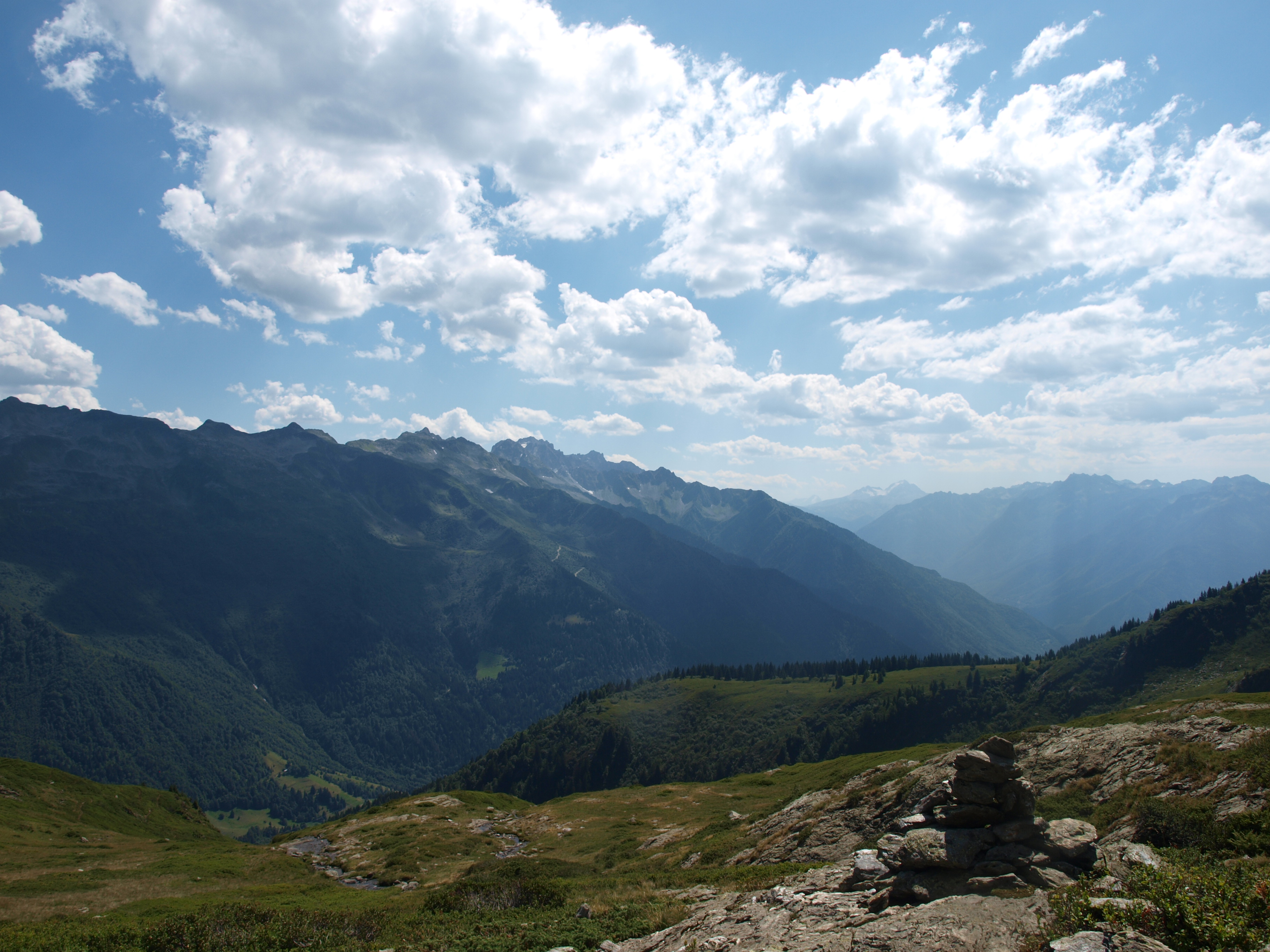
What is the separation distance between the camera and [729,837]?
146 ft

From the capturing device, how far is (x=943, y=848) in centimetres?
1944

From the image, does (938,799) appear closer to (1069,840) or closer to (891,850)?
(891,850)

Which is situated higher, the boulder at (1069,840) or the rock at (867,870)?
the boulder at (1069,840)

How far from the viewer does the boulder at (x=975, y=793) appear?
20.6 meters

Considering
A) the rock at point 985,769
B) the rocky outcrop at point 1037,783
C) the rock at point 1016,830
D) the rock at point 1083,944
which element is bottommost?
the rocky outcrop at point 1037,783

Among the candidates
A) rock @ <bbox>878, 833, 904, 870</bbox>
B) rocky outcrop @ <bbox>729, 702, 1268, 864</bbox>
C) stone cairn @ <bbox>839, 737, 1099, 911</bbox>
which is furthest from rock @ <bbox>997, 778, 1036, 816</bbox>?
rock @ <bbox>878, 833, 904, 870</bbox>

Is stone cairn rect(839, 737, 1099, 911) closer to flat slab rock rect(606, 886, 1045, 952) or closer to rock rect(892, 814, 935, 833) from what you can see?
rock rect(892, 814, 935, 833)

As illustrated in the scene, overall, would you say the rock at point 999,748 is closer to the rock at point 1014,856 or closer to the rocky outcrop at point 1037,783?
the rocky outcrop at point 1037,783

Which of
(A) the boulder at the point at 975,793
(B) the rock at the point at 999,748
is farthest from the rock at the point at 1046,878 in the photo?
(B) the rock at the point at 999,748

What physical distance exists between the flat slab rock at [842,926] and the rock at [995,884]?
0.90 meters

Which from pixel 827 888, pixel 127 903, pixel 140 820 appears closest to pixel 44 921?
pixel 127 903

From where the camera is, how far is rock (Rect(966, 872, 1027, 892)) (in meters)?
17.6

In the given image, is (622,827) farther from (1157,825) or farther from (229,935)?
(1157,825)

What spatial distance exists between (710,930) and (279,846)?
71.1 metres
